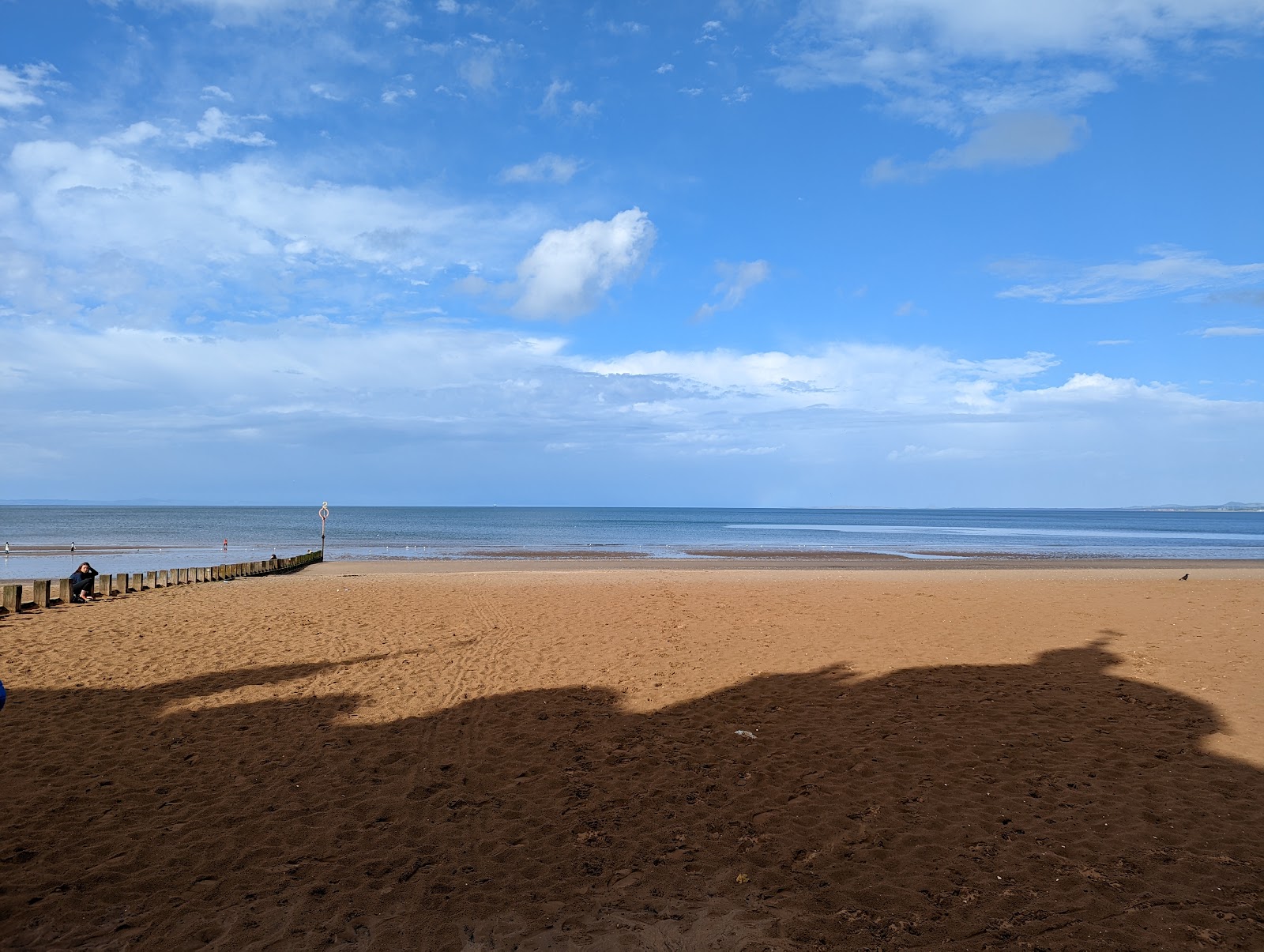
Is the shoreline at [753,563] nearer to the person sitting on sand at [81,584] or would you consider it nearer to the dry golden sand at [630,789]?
the person sitting on sand at [81,584]

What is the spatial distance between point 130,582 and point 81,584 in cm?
281

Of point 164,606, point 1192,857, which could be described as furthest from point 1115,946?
point 164,606

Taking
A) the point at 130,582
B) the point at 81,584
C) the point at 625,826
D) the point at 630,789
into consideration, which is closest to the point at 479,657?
the point at 630,789

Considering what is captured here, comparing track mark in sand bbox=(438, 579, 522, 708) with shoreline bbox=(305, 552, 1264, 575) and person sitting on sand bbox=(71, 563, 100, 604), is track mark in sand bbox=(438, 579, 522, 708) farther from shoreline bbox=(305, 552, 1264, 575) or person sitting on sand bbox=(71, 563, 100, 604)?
shoreline bbox=(305, 552, 1264, 575)

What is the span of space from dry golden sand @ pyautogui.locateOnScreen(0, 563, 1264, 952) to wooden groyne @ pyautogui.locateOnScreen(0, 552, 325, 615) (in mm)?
2032

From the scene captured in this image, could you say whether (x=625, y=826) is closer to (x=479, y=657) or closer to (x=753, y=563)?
(x=479, y=657)

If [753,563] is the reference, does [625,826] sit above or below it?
above

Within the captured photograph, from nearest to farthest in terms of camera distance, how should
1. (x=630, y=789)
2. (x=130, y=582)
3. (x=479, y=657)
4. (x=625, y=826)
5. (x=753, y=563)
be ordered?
(x=625, y=826), (x=630, y=789), (x=479, y=657), (x=130, y=582), (x=753, y=563)

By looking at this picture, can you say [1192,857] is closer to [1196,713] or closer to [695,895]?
[695,895]

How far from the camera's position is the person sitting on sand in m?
16.0

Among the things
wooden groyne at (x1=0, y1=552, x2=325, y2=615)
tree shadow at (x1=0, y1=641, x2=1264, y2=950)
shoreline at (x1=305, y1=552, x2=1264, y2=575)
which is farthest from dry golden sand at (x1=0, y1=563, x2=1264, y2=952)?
shoreline at (x1=305, y1=552, x2=1264, y2=575)

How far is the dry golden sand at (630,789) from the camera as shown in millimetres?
4367

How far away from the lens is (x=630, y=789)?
6.31 m

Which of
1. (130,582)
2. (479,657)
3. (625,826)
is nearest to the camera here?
(625,826)
